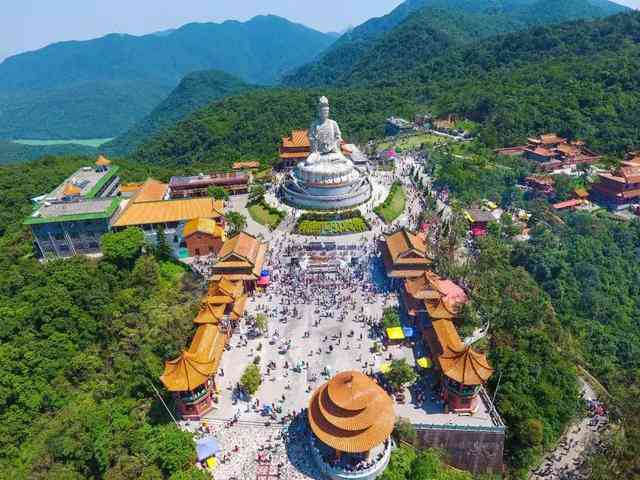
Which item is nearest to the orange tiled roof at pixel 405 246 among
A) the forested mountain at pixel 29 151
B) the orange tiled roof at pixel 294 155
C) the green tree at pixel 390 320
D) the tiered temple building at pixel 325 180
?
the green tree at pixel 390 320

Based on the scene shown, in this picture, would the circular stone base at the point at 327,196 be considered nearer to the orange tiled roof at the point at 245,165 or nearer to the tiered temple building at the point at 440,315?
the tiered temple building at the point at 440,315

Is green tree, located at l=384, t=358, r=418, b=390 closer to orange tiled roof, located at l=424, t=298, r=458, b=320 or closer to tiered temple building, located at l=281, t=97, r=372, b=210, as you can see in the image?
orange tiled roof, located at l=424, t=298, r=458, b=320

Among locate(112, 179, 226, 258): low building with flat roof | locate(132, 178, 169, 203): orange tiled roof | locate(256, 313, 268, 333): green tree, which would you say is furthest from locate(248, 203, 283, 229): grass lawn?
locate(256, 313, 268, 333): green tree

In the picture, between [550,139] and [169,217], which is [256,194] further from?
[550,139]

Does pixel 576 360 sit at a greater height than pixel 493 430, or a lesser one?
lesser

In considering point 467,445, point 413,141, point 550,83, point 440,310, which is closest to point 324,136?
point 413,141

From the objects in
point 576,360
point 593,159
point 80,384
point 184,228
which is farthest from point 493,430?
point 593,159

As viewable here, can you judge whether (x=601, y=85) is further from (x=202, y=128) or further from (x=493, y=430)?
(x=202, y=128)
